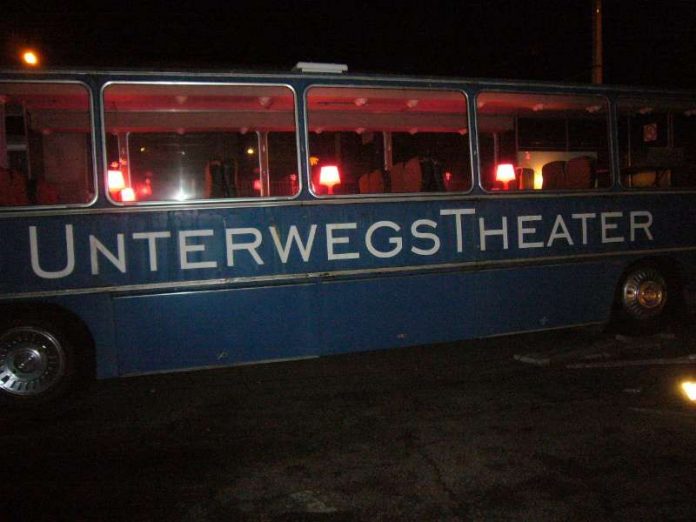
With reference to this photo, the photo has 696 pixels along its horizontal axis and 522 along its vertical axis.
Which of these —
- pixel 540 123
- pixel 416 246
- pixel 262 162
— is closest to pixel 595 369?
pixel 416 246

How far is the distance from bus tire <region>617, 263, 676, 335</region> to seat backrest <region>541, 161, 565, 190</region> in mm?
1318

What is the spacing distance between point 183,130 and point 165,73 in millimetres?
1725

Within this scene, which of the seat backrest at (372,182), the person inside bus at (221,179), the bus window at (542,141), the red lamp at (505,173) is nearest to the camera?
the person inside bus at (221,179)

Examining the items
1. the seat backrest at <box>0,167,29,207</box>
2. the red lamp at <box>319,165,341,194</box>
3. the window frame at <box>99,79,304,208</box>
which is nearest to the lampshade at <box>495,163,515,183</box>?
the red lamp at <box>319,165,341,194</box>

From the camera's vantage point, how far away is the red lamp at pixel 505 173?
7105mm

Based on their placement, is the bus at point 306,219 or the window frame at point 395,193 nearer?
the bus at point 306,219

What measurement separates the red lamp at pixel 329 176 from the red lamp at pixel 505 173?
204 centimetres

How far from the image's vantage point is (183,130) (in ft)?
21.5

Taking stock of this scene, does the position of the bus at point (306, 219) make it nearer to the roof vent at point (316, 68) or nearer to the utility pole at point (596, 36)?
the roof vent at point (316, 68)

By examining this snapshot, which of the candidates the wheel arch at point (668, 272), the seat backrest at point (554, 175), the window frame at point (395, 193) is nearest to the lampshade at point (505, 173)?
the seat backrest at point (554, 175)

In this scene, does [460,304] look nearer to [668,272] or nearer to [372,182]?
[372,182]

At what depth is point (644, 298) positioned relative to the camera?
21.6ft

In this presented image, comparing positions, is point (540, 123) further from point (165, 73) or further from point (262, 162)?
point (165, 73)

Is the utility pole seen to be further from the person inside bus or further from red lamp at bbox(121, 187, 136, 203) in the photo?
red lamp at bbox(121, 187, 136, 203)
